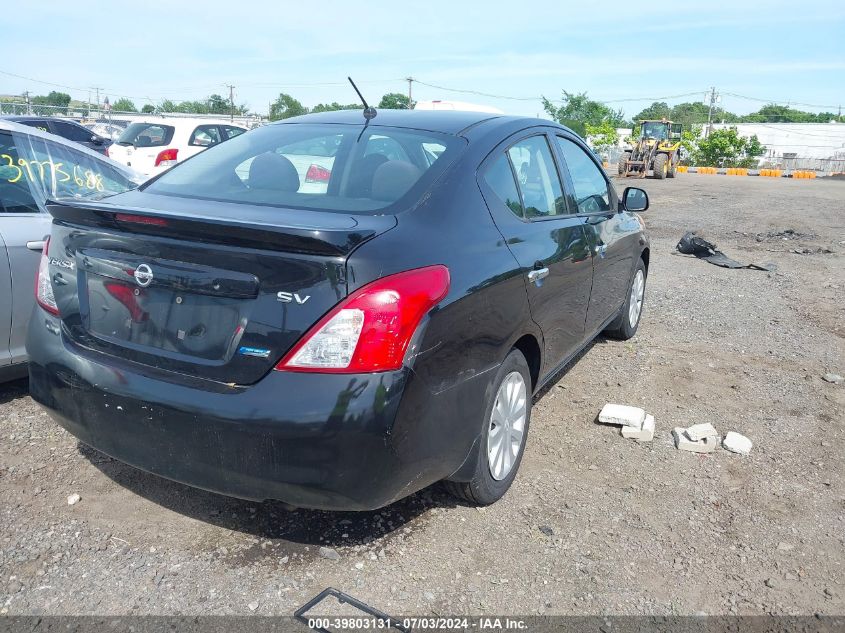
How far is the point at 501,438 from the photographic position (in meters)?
3.25

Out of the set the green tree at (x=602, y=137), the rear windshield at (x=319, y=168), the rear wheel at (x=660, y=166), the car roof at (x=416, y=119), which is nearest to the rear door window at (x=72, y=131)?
the car roof at (x=416, y=119)

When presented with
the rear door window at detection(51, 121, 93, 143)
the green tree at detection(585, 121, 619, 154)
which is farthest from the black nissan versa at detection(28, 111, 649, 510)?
the green tree at detection(585, 121, 619, 154)

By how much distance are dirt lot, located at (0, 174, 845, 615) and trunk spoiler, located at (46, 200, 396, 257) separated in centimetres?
124

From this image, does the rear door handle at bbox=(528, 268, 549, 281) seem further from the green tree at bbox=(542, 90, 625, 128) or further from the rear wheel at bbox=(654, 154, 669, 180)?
the green tree at bbox=(542, 90, 625, 128)

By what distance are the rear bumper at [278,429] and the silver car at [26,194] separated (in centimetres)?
137

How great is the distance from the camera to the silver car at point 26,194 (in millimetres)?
3955

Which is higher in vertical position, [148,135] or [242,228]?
[148,135]

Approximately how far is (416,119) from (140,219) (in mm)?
1603

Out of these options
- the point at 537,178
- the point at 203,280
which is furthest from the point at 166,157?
the point at 203,280

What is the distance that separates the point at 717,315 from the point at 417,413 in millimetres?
5345

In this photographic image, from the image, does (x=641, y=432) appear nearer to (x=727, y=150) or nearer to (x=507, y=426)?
(x=507, y=426)

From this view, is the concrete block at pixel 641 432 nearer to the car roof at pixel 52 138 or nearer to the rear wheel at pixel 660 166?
the car roof at pixel 52 138

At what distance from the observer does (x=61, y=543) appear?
2.87m

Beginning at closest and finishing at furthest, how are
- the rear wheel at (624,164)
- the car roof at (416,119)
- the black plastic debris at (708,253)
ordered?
the car roof at (416,119) < the black plastic debris at (708,253) < the rear wheel at (624,164)
